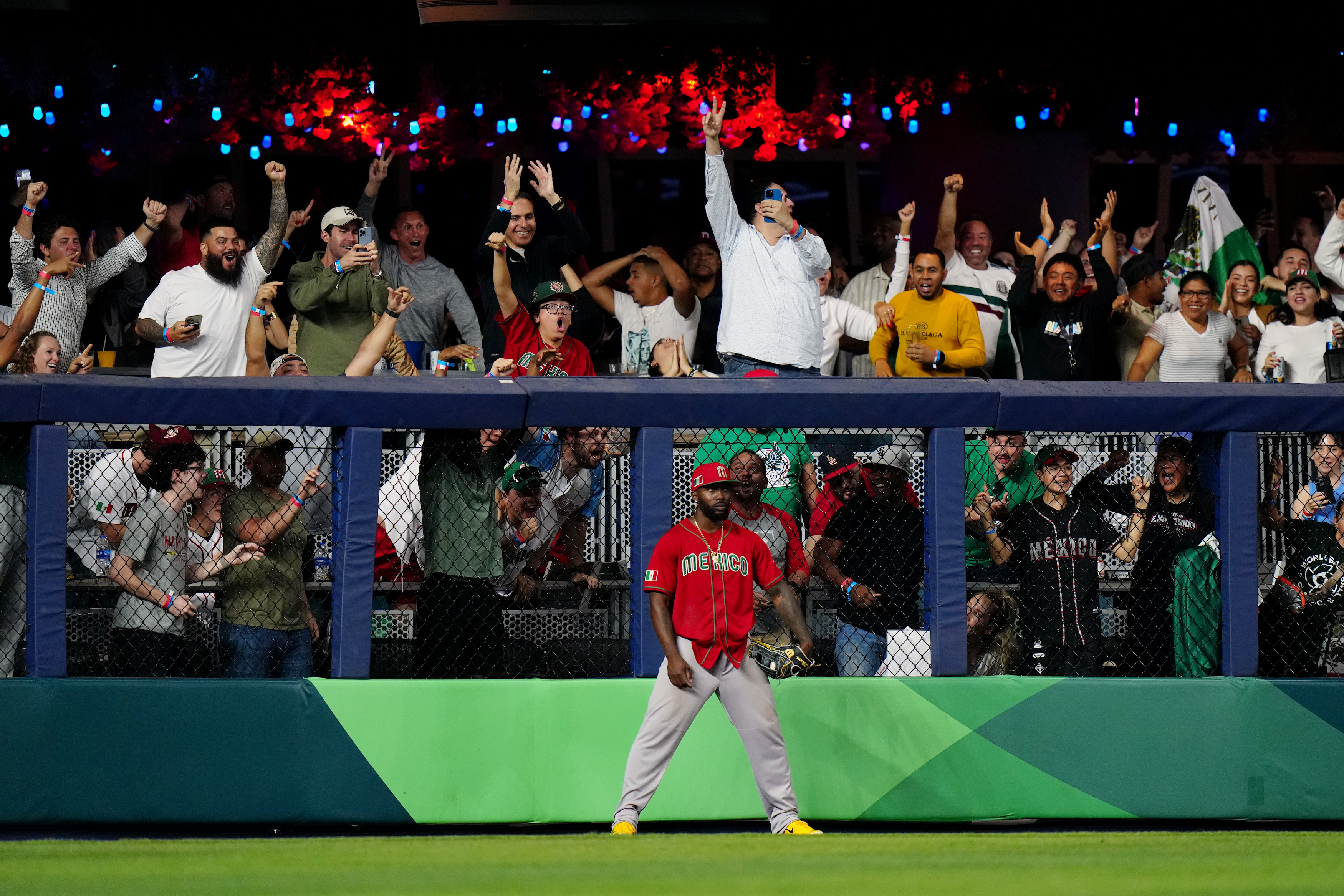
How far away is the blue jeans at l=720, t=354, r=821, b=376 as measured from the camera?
28.6 feet

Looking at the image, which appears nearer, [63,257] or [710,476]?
[710,476]

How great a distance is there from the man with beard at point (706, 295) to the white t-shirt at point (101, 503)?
14.3 ft

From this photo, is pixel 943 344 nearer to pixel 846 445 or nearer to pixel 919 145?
pixel 846 445

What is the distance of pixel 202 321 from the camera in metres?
8.96

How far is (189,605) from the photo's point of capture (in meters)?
6.88

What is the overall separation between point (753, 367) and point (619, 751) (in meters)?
2.61

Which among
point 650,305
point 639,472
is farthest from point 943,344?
point 639,472

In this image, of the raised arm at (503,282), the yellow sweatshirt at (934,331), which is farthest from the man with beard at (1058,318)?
the raised arm at (503,282)

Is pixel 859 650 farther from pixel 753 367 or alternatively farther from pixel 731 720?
pixel 753 367

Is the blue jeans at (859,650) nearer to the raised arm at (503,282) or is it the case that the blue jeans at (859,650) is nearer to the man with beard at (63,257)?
the raised arm at (503,282)

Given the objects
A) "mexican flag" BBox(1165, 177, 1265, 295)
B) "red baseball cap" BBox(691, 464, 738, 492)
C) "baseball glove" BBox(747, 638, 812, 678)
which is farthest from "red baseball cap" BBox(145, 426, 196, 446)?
"mexican flag" BBox(1165, 177, 1265, 295)

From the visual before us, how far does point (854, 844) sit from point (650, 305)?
532 centimetres

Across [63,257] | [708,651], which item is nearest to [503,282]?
[63,257]

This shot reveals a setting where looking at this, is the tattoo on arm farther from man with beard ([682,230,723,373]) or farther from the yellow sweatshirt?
the yellow sweatshirt
